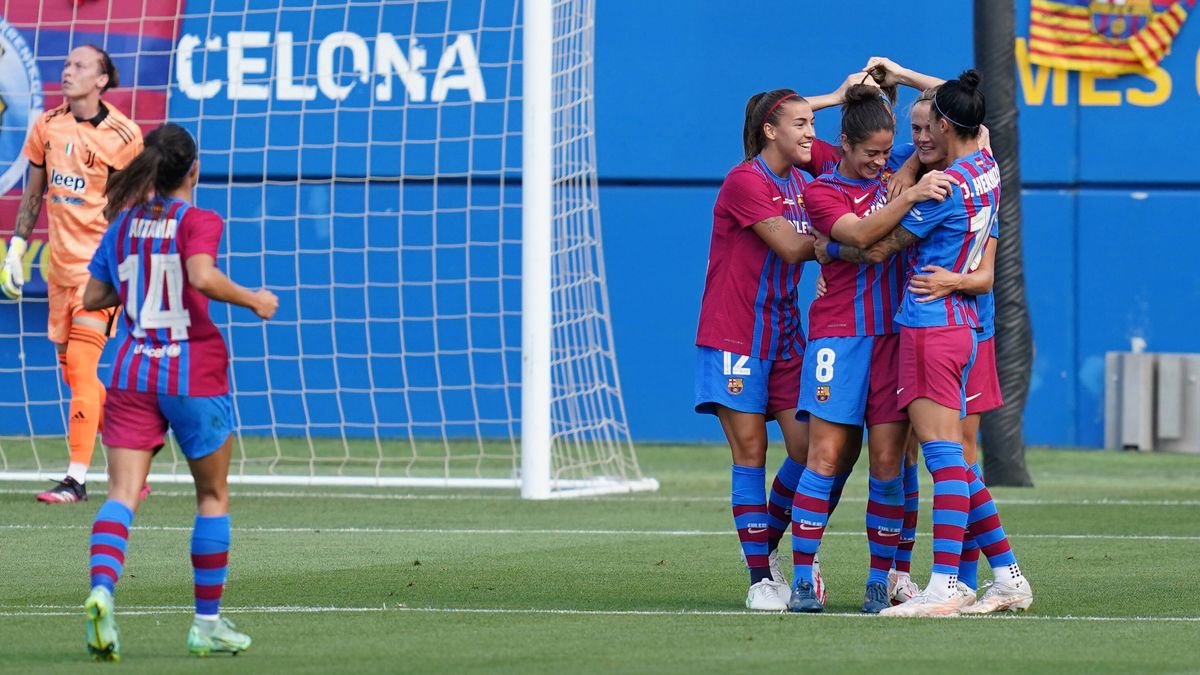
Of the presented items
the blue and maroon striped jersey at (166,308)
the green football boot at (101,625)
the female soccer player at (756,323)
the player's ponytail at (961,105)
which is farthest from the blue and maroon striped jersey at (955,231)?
the green football boot at (101,625)

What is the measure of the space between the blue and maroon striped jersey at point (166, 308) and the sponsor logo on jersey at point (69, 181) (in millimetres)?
5202

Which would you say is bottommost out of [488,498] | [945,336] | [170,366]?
[488,498]

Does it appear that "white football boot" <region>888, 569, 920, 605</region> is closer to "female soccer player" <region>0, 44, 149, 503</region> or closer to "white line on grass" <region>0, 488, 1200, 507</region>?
"white line on grass" <region>0, 488, 1200, 507</region>

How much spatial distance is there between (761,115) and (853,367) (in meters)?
0.96

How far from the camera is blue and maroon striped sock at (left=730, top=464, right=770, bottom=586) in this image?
6277mm

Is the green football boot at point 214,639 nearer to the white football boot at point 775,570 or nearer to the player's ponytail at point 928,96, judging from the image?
the white football boot at point 775,570

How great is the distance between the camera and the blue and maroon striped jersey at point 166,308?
5.07m

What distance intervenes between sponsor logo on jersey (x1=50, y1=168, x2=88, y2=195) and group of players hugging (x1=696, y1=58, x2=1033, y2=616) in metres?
4.82

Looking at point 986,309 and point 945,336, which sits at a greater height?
point 986,309

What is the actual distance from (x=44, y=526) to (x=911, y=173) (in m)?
4.77

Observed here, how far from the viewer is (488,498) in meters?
→ 10.9

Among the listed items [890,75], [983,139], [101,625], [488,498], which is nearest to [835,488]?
[983,139]

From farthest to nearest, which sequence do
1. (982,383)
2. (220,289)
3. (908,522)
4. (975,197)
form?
(908,522) → (982,383) → (975,197) → (220,289)

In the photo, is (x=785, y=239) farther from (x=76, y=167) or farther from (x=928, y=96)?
(x=76, y=167)
